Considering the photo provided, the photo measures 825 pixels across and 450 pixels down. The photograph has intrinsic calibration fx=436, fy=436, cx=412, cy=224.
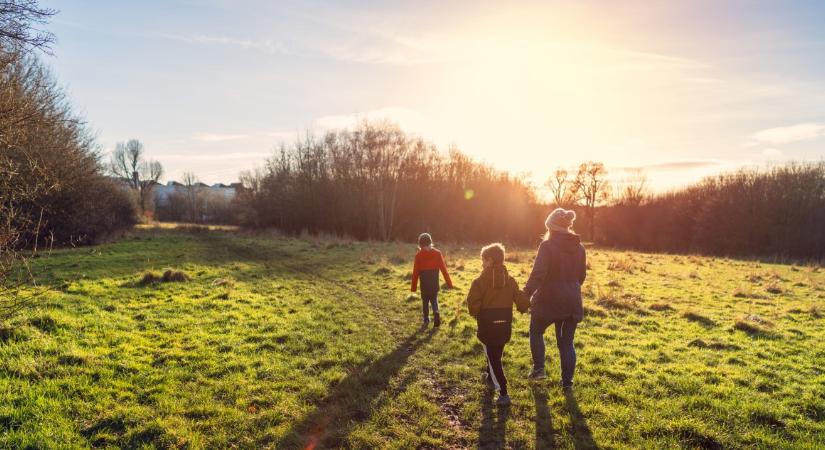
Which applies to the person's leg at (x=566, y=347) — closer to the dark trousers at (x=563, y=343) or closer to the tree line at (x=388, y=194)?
the dark trousers at (x=563, y=343)

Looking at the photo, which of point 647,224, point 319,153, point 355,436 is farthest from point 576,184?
point 355,436

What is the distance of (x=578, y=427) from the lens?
208 inches

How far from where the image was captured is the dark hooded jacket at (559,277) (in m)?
5.98

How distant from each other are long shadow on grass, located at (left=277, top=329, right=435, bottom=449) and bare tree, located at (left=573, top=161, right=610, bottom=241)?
5531 cm

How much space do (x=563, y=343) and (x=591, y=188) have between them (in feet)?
186

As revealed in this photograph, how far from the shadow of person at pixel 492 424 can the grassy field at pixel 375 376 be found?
0.03 m

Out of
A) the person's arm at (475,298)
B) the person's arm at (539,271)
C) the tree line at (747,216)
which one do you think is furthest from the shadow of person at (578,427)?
the tree line at (747,216)

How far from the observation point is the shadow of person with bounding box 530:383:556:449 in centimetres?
497

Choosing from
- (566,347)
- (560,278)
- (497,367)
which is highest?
(560,278)

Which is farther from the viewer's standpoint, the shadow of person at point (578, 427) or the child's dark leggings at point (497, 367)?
the child's dark leggings at point (497, 367)

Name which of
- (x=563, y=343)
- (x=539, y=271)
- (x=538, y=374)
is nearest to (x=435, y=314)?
(x=538, y=374)

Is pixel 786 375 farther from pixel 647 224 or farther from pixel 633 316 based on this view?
pixel 647 224

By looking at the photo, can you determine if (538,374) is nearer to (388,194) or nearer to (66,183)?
(66,183)

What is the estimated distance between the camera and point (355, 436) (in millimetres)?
5070
